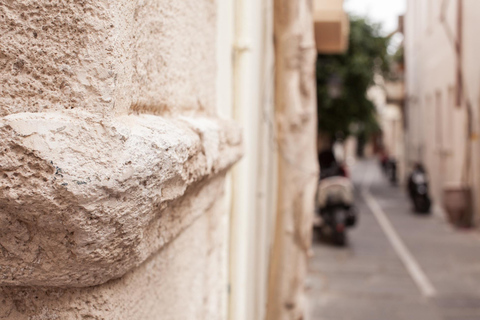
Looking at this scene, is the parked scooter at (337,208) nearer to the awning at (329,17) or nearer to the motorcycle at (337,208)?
the motorcycle at (337,208)

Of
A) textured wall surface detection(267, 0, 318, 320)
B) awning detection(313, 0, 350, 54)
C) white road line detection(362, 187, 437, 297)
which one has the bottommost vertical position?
white road line detection(362, 187, 437, 297)

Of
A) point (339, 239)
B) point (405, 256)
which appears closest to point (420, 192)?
point (339, 239)

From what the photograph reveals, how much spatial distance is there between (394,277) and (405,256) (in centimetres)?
136

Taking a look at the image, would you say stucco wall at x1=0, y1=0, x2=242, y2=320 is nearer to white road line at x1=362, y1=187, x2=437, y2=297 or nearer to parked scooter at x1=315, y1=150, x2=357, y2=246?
white road line at x1=362, y1=187, x2=437, y2=297

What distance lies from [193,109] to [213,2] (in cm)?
37

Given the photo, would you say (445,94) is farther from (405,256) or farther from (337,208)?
(405,256)

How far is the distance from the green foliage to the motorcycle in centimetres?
614

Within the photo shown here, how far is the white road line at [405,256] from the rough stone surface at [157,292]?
5.19m

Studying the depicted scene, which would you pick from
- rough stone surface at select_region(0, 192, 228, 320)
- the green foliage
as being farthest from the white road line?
rough stone surface at select_region(0, 192, 228, 320)

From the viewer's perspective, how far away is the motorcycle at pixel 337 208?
8.58 metres

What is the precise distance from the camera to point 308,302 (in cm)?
587

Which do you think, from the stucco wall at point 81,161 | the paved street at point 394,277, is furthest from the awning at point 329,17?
the stucco wall at point 81,161

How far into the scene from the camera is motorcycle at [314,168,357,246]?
8.58m

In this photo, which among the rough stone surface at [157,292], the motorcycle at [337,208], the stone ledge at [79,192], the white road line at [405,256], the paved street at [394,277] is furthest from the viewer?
the motorcycle at [337,208]
